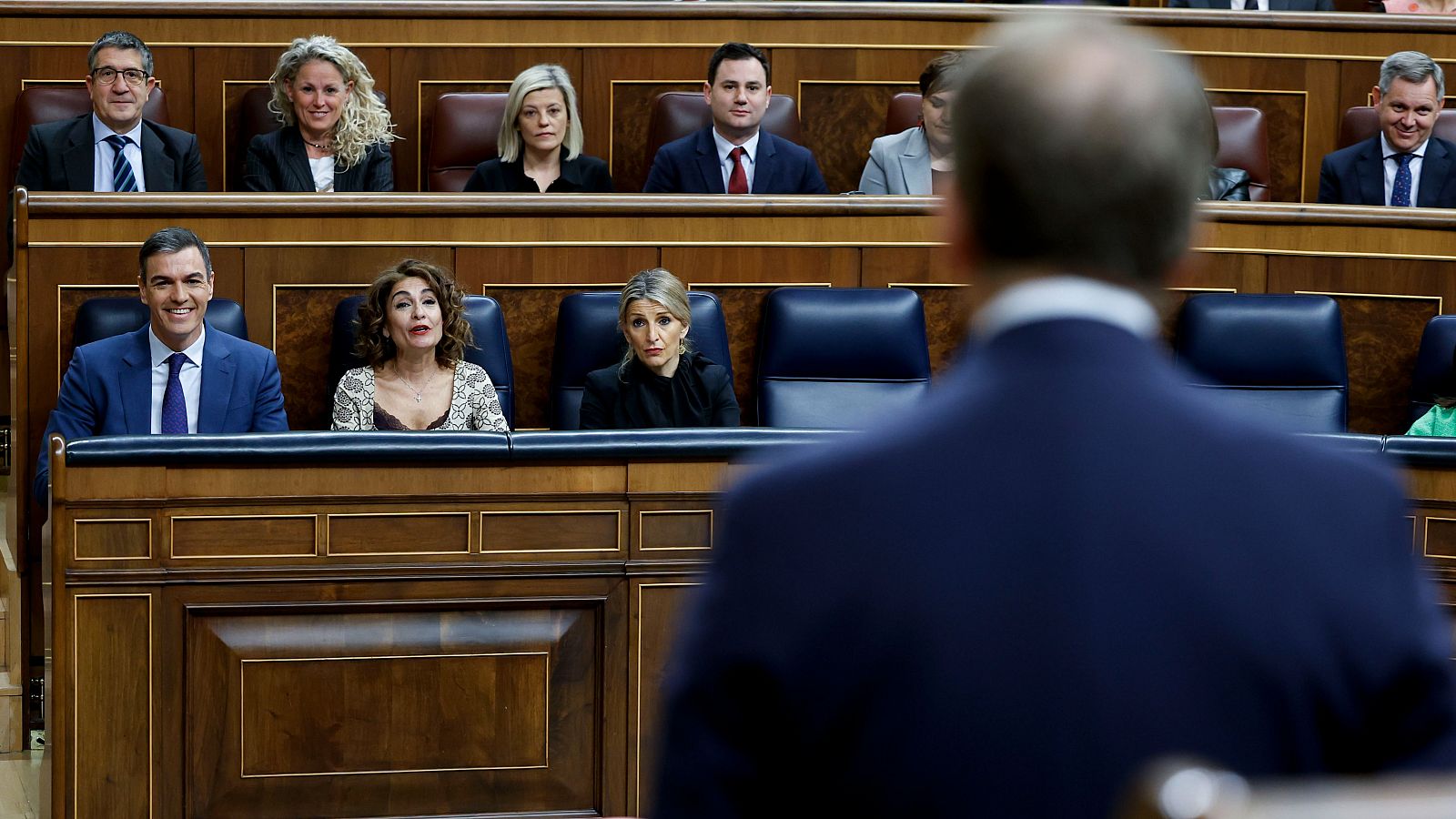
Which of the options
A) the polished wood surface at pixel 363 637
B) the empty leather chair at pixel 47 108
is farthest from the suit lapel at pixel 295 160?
the polished wood surface at pixel 363 637

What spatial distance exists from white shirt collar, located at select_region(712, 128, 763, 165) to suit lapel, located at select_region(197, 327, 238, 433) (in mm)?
1298

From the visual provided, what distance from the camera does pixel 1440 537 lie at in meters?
2.28

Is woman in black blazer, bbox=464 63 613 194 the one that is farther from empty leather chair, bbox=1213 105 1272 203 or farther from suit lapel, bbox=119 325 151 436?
empty leather chair, bbox=1213 105 1272 203

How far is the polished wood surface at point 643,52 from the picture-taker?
420cm

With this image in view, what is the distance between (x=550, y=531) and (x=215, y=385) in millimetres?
975

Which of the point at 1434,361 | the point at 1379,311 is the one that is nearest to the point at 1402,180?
the point at 1379,311

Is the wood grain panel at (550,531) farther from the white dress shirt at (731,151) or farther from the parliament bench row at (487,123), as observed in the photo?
the parliament bench row at (487,123)

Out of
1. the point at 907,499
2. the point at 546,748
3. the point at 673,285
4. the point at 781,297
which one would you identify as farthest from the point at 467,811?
the point at 907,499

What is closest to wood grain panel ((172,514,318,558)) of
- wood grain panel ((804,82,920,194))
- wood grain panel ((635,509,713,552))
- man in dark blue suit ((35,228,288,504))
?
wood grain panel ((635,509,713,552))

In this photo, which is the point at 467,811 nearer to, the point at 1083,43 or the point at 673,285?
the point at 673,285

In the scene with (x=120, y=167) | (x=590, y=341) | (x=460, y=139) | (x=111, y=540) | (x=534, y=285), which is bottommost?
(x=111, y=540)

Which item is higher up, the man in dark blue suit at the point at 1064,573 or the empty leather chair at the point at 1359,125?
the empty leather chair at the point at 1359,125

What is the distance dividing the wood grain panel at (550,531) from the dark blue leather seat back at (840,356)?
1045 millimetres

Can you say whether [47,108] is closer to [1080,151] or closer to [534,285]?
[534,285]
